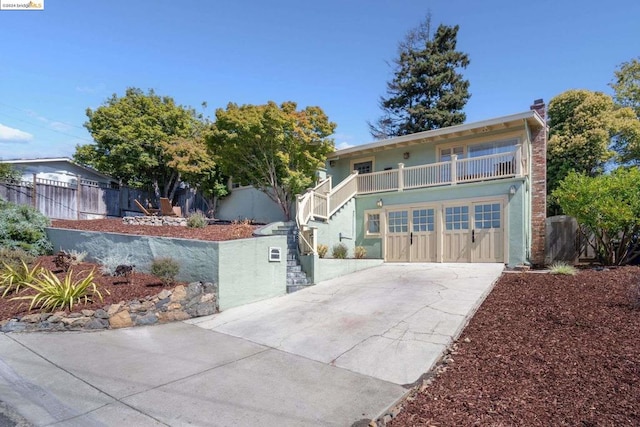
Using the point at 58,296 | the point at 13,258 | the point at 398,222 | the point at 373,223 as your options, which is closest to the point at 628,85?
the point at 398,222

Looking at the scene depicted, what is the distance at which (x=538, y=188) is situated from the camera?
38.8 feet

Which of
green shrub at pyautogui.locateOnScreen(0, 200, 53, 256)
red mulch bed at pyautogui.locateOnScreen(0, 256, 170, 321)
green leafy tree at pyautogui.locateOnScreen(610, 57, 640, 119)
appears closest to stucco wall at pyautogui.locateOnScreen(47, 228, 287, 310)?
red mulch bed at pyautogui.locateOnScreen(0, 256, 170, 321)

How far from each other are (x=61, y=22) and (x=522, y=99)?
61.5ft

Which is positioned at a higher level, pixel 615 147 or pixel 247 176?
pixel 615 147

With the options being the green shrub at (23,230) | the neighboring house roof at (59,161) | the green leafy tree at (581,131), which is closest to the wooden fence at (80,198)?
the neighboring house roof at (59,161)

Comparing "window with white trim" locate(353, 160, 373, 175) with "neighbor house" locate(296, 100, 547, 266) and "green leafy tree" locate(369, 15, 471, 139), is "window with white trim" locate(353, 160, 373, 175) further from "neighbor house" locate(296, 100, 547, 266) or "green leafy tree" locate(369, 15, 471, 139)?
"green leafy tree" locate(369, 15, 471, 139)

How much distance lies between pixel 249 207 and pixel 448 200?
30.0ft

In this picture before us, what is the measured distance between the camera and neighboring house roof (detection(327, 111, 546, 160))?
11.6 metres

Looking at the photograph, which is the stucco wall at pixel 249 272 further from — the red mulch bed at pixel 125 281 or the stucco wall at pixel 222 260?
the red mulch bed at pixel 125 281

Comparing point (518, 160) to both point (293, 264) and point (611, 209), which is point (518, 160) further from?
point (293, 264)

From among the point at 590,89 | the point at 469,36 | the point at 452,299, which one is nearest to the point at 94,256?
the point at 452,299

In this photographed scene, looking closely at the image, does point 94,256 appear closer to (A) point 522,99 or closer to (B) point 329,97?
(B) point 329,97

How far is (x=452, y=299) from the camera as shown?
7172 mm

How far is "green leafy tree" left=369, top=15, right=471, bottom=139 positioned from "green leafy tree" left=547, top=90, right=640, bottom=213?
8.32 meters
